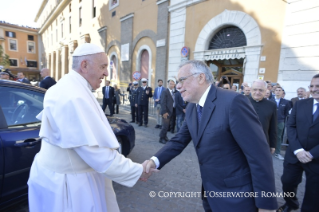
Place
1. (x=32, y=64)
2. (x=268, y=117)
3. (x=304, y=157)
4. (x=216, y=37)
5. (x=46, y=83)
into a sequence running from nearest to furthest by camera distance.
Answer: (x=304, y=157) → (x=268, y=117) → (x=46, y=83) → (x=216, y=37) → (x=32, y=64)

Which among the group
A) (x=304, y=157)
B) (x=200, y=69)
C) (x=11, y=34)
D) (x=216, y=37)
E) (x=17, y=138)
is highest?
(x=11, y=34)

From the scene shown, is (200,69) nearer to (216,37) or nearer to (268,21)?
(268,21)

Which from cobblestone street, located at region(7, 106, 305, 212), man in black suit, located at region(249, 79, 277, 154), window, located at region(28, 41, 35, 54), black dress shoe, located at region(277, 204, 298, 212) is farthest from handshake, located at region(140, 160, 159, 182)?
window, located at region(28, 41, 35, 54)

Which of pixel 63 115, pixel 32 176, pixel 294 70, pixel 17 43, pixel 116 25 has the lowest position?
pixel 32 176

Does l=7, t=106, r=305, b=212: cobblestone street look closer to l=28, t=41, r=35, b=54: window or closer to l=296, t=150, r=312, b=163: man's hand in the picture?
l=296, t=150, r=312, b=163: man's hand

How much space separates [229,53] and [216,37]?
59.3 inches

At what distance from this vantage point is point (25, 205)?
8.79 feet

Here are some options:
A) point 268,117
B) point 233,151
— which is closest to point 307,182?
point 268,117

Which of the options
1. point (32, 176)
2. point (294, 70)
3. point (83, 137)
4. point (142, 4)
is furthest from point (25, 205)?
point (142, 4)

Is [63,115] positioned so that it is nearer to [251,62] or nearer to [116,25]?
[251,62]

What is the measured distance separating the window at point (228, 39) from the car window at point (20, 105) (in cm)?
909

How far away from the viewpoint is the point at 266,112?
9.92 ft

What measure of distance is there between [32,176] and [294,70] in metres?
8.79

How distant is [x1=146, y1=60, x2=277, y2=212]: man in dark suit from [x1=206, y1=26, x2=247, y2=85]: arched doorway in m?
8.31
